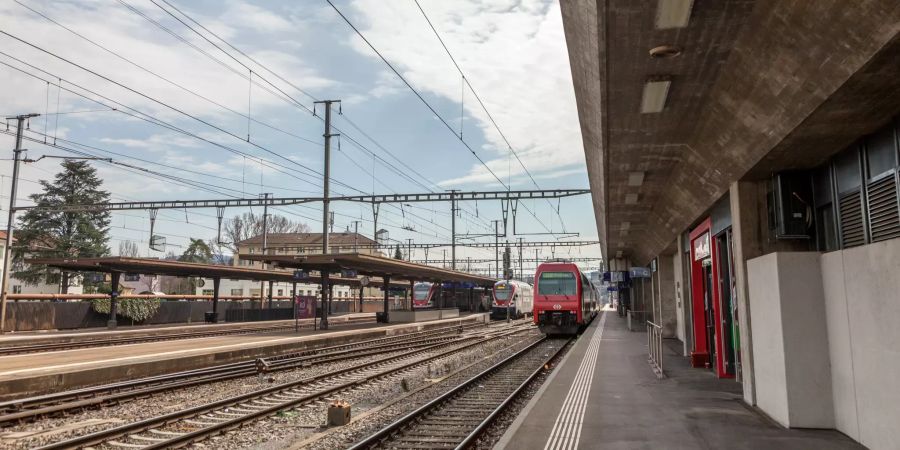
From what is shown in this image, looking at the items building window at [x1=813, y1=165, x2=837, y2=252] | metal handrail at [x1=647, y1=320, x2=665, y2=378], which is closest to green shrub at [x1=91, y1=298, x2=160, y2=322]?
metal handrail at [x1=647, y1=320, x2=665, y2=378]

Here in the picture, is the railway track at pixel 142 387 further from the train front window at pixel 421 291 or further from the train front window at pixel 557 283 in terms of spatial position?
the train front window at pixel 421 291

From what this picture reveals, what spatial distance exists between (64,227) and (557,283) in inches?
1755

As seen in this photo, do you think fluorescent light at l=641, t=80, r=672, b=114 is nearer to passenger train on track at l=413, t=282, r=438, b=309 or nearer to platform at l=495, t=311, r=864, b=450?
platform at l=495, t=311, r=864, b=450

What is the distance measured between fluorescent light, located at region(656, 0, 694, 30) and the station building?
20 millimetres

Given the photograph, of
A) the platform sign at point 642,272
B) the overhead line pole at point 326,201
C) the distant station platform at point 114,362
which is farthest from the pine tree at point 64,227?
the platform sign at point 642,272

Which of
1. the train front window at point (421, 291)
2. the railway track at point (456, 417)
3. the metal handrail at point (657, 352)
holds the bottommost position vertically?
the railway track at point (456, 417)

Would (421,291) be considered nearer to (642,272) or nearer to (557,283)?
(557,283)

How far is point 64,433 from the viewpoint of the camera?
26.6 ft

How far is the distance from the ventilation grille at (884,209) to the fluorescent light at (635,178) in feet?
20.4

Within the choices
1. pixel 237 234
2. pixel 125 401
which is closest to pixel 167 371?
pixel 125 401

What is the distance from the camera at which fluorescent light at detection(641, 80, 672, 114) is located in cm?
733

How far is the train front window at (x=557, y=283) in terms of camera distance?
25.7 metres

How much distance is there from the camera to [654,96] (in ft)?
25.4

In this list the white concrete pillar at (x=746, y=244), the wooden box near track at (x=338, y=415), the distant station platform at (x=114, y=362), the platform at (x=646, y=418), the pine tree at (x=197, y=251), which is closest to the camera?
the platform at (x=646, y=418)
